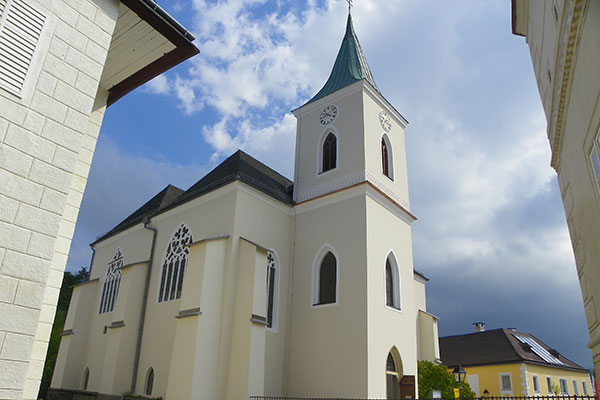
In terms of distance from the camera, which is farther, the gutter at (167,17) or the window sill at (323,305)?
the window sill at (323,305)

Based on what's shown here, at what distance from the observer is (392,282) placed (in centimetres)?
1825

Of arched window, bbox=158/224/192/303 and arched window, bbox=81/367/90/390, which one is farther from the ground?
arched window, bbox=158/224/192/303

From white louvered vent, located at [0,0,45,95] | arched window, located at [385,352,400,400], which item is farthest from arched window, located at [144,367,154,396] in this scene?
white louvered vent, located at [0,0,45,95]

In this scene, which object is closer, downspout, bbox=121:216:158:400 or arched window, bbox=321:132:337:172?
downspout, bbox=121:216:158:400

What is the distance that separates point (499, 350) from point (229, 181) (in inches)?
1055

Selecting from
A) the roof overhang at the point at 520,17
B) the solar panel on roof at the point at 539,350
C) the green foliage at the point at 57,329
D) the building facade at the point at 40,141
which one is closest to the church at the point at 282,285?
the green foliage at the point at 57,329

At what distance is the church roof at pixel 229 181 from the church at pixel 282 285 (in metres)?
0.14

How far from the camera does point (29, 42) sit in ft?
17.0

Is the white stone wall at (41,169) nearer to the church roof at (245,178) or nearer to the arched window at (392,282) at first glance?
the church roof at (245,178)

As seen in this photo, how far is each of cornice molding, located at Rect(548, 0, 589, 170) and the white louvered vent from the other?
6776 millimetres

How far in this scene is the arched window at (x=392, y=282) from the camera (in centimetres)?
1783

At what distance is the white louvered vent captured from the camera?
16.2 feet

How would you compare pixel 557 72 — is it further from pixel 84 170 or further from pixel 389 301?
pixel 389 301

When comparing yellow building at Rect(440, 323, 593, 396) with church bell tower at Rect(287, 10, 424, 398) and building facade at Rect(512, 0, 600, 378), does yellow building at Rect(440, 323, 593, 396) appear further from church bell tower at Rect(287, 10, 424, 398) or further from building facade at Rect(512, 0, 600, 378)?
building facade at Rect(512, 0, 600, 378)
